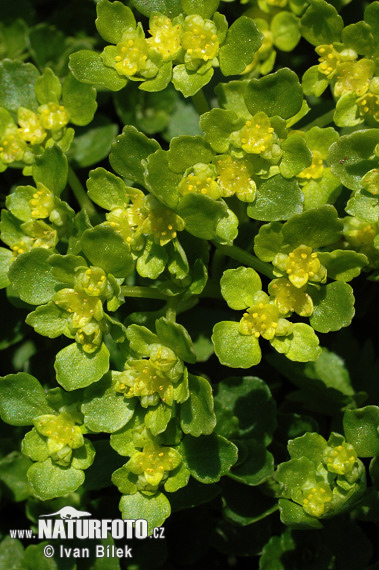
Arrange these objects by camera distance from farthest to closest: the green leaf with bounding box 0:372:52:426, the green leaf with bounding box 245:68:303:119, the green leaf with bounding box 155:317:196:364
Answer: the green leaf with bounding box 0:372:52:426, the green leaf with bounding box 245:68:303:119, the green leaf with bounding box 155:317:196:364

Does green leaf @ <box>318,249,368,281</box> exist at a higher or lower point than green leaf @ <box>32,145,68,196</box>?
lower

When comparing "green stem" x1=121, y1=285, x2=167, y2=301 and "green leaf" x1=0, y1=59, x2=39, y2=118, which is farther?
"green leaf" x1=0, y1=59, x2=39, y2=118

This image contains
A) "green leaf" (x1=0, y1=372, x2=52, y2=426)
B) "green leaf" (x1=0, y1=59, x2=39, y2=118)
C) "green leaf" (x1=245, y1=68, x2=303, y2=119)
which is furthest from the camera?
"green leaf" (x1=0, y1=59, x2=39, y2=118)

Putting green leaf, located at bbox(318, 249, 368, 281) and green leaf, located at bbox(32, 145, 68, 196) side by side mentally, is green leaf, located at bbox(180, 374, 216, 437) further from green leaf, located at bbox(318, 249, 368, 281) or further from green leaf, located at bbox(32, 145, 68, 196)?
green leaf, located at bbox(32, 145, 68, 196)

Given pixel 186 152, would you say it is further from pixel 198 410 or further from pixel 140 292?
pixel 198 410

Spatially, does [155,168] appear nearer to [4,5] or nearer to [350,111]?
[350,111]

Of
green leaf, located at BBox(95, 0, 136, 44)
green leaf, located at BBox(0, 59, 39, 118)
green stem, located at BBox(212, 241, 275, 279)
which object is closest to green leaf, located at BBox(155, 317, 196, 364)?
green stem, located at BBox(212, 241, 275, 279)

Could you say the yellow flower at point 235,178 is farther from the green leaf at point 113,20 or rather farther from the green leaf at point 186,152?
the green leaf at point 113,20

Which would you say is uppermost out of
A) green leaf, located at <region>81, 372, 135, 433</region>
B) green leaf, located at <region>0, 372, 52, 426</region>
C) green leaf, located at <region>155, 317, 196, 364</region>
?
green leaf, located at <region>155, 317, 196, 364</region>

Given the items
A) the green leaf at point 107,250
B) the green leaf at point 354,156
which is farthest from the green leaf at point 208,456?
the green leaf at point 354,156
